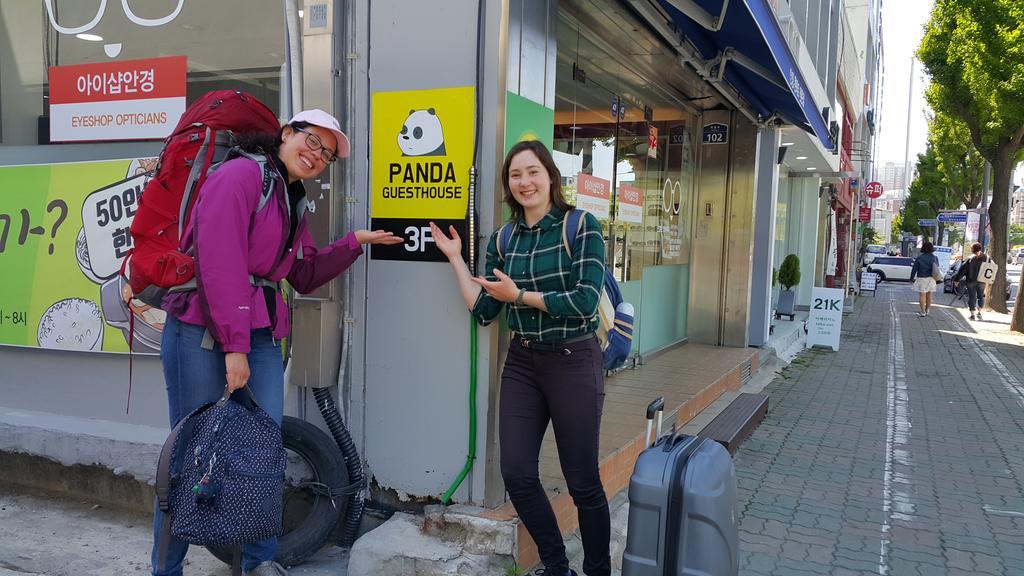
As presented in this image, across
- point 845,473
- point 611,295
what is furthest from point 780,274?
point 611,295

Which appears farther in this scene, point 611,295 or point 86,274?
point 86,274

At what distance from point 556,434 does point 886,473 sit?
357 cm

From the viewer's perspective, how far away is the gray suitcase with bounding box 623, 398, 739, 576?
2424mm

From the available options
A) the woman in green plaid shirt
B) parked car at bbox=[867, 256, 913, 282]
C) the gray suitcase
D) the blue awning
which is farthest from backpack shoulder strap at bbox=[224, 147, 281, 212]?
parked car at bbox=[867, 256, 913, 282]

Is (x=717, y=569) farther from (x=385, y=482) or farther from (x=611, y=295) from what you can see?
(x=385, y=482)

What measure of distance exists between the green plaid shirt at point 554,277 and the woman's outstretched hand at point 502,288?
75 millimetres

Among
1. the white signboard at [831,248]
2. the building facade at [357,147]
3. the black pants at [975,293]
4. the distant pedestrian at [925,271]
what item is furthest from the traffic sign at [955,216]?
the building facade at [357,147]

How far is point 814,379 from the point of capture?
9.24 m

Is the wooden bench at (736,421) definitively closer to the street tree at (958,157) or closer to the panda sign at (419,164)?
→ the panda sign at (419,164)

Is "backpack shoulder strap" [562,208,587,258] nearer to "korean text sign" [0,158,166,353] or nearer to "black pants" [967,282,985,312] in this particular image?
"korean text sign" [0,158,166,353]

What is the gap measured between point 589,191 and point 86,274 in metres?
3.54

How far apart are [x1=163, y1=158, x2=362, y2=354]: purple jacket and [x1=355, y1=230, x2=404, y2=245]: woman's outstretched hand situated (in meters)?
0.38

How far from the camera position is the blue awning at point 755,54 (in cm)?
511

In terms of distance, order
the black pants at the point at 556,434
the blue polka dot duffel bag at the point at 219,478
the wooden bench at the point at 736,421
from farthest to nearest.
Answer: the wooden bench at the point at 736,421
the black pants at the point at 556,434
the blue polka dot duffel bag at the point at 219,478
